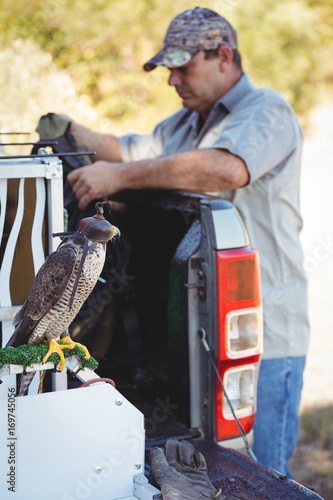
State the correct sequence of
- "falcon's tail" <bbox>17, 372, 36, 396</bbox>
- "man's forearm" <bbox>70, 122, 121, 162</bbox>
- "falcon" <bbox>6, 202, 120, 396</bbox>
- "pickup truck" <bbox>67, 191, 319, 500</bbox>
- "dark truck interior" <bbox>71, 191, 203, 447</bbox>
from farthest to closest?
"man's forearm" <bbox>70, 122, 121, 162</bbox> → "dark truck interior" <bbox>71, 191, 203, 447</bbox> → "pickup truck" <bbox>67, 191, 319, 500</bbox> → "falcon's tail" <bbox>17, 372, 36, 396</bbox> → "falcon" <bbox>6, 202, 120, 396</bbox>

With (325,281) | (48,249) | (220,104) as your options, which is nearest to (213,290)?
(48,249)

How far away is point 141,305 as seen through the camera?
3.83 meters

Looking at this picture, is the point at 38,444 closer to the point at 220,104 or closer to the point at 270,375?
the point at 270,375

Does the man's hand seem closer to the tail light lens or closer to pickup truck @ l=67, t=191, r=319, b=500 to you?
pickup truck @ l=67, t=191, r=319, b=500

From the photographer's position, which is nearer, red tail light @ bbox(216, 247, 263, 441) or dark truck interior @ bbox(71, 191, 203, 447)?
red tail light @ bbox(216, 247, 263, 441)

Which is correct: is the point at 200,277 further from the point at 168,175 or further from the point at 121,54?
the point at 121,54

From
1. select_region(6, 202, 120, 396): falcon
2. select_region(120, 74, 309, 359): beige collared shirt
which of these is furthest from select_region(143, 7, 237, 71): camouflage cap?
select_region(6, 202, 120, 396): falcon

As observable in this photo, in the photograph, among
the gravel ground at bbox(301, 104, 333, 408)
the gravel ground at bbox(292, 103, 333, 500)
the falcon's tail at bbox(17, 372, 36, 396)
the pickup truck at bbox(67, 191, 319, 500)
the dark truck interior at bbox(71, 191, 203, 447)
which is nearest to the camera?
the falcon's tail at bbox(17, 372, 36, 396)

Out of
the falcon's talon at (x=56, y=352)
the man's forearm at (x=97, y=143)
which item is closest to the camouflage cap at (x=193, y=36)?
the man's forearm at (x=97, y=143)

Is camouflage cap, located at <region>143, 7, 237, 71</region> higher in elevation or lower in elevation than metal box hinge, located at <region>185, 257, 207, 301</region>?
higher

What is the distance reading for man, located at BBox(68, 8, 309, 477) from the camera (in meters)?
3.57

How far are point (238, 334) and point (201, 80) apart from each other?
1.39 metres

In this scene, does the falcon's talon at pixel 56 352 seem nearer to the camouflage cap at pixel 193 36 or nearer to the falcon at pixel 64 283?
the falcon at pixel 64 283

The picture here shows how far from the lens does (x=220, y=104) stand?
3.91 meters
